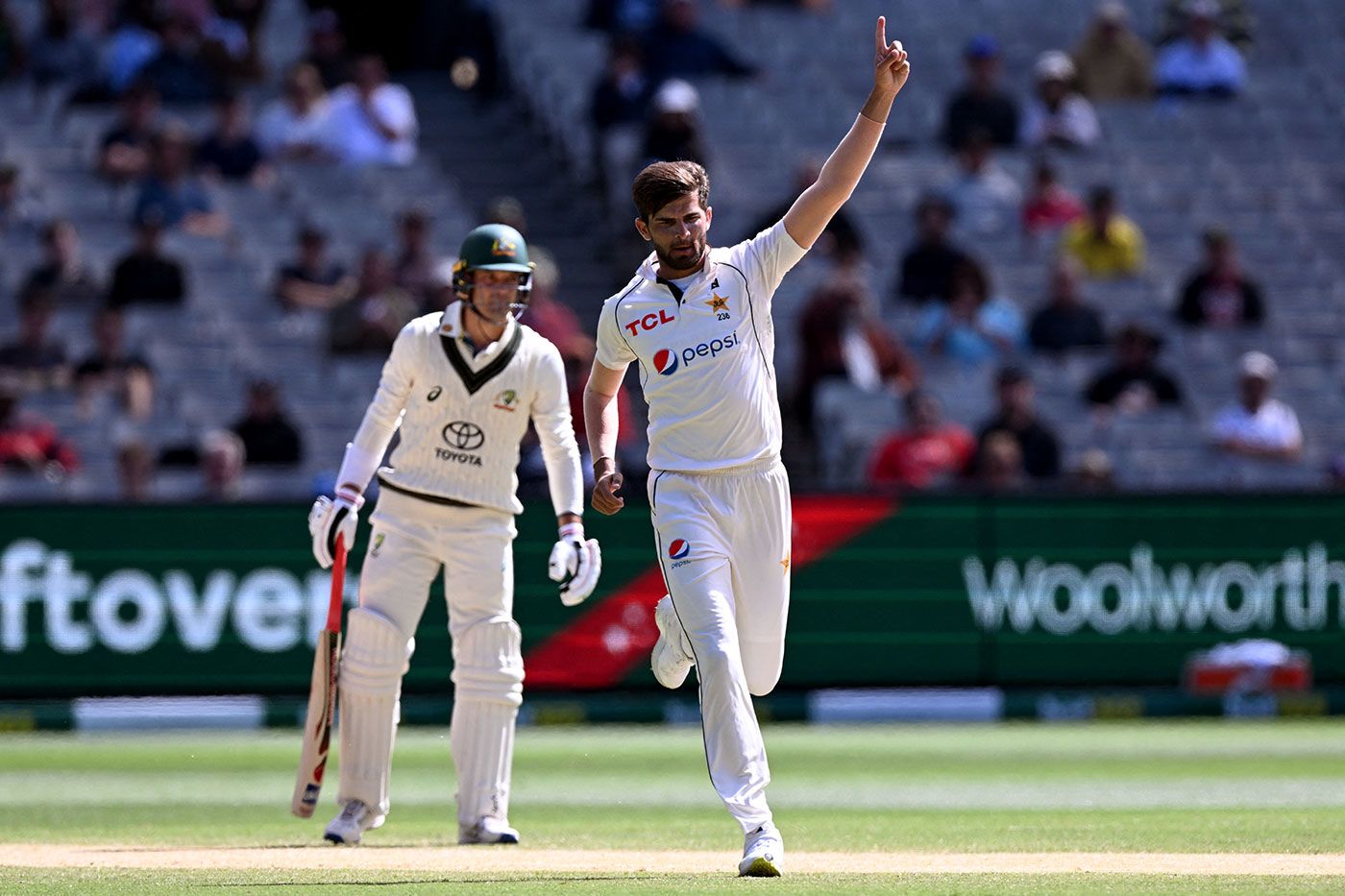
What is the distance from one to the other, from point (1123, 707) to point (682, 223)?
347 inches

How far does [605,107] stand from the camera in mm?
19141

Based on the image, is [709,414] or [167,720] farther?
[167,720]

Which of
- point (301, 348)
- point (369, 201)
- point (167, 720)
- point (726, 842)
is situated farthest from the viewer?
point (369, 201)

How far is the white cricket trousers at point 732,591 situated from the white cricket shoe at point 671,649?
0.35 ft

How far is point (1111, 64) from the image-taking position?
21.0 metres

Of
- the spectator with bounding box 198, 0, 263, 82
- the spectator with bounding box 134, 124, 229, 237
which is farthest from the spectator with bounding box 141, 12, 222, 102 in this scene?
the spectator with bounding box 134, 124, 229, 237

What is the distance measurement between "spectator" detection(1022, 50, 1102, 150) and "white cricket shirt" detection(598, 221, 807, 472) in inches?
508

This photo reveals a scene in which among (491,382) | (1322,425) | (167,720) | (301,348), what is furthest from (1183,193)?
(491,382)

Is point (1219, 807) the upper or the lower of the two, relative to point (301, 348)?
lower

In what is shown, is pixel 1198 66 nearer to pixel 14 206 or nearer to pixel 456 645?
pixel 14 206

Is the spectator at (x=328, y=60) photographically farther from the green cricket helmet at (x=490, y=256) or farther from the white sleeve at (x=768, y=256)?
the white sleeve at (x=768, y=256)

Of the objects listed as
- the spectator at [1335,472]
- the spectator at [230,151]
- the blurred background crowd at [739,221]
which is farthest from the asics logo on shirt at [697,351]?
the spectator at [230,151]

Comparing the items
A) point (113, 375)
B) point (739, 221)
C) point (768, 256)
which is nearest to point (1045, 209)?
point (739, 221)

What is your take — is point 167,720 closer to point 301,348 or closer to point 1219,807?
point 301,348
